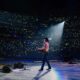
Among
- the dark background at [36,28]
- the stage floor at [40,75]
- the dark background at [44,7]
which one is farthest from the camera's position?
the dark background at [36,28]

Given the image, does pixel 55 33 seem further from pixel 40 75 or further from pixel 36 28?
pixel 40 75

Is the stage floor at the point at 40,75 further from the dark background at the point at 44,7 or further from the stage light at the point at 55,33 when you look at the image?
the stage light at the point at 55,33

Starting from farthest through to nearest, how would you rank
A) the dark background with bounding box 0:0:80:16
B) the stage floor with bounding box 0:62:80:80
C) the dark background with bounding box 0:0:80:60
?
1. the dark background with bounding box 0:0:80:60
2. the dark background with bounding box 0:0:80:16
3. the stage floor with bounding box 0:62:80:80

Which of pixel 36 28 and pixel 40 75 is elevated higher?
pixel 36 28

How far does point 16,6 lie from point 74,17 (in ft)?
20.8

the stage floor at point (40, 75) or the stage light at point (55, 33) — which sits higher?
the stage light at point (55, 33)

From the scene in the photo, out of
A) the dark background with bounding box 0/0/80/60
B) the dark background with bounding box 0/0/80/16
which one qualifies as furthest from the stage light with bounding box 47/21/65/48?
the dark background with bounding box 0/0/80/16

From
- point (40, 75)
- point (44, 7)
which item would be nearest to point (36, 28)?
point (44, 7)

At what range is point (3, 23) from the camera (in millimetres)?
25266

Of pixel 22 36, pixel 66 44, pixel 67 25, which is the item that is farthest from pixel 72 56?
pixel 22 36

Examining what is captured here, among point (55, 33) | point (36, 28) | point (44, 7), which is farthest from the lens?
point (55, 33)

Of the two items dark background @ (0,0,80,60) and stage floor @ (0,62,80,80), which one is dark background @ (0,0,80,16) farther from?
stage floor @ (0,62,80,80)

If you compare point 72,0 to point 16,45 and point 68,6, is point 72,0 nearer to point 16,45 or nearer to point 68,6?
point 68,6

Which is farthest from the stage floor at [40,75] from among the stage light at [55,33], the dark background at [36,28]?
the stage light at [55,33]
